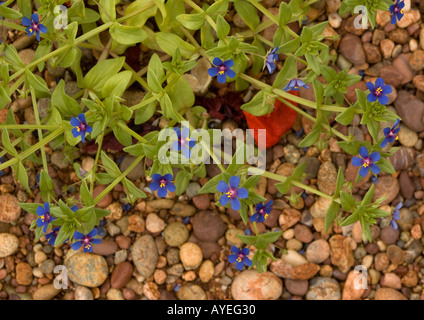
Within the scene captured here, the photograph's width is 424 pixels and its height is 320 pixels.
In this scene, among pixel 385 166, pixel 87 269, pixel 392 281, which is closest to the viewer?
pixel 385 166

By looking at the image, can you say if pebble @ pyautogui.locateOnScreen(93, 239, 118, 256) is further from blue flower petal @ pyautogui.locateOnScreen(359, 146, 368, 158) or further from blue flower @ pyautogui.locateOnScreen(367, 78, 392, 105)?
blue flower @ pyautogui.locateOnScreen(367, 78, 392, 105)

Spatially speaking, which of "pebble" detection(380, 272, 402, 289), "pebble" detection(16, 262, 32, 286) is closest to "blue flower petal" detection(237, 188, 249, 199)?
"pebble" detection(380, 272, 402, 289)

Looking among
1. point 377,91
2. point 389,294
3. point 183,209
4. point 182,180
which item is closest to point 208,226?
point 183,209

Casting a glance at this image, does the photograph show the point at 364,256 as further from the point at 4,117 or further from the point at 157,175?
the point at 4,117

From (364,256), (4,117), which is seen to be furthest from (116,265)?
(364,256)

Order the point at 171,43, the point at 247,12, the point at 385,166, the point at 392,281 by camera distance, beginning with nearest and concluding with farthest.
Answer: the point at 385,166 → the point at 171,43 → the point at 247,12 → the point at 392,281

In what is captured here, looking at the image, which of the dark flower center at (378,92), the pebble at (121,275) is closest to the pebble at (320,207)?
→ the dark flower center at (378,92)

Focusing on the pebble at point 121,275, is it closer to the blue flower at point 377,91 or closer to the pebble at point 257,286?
the pebble at point 257,286

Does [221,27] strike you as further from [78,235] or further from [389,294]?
[389,294]
